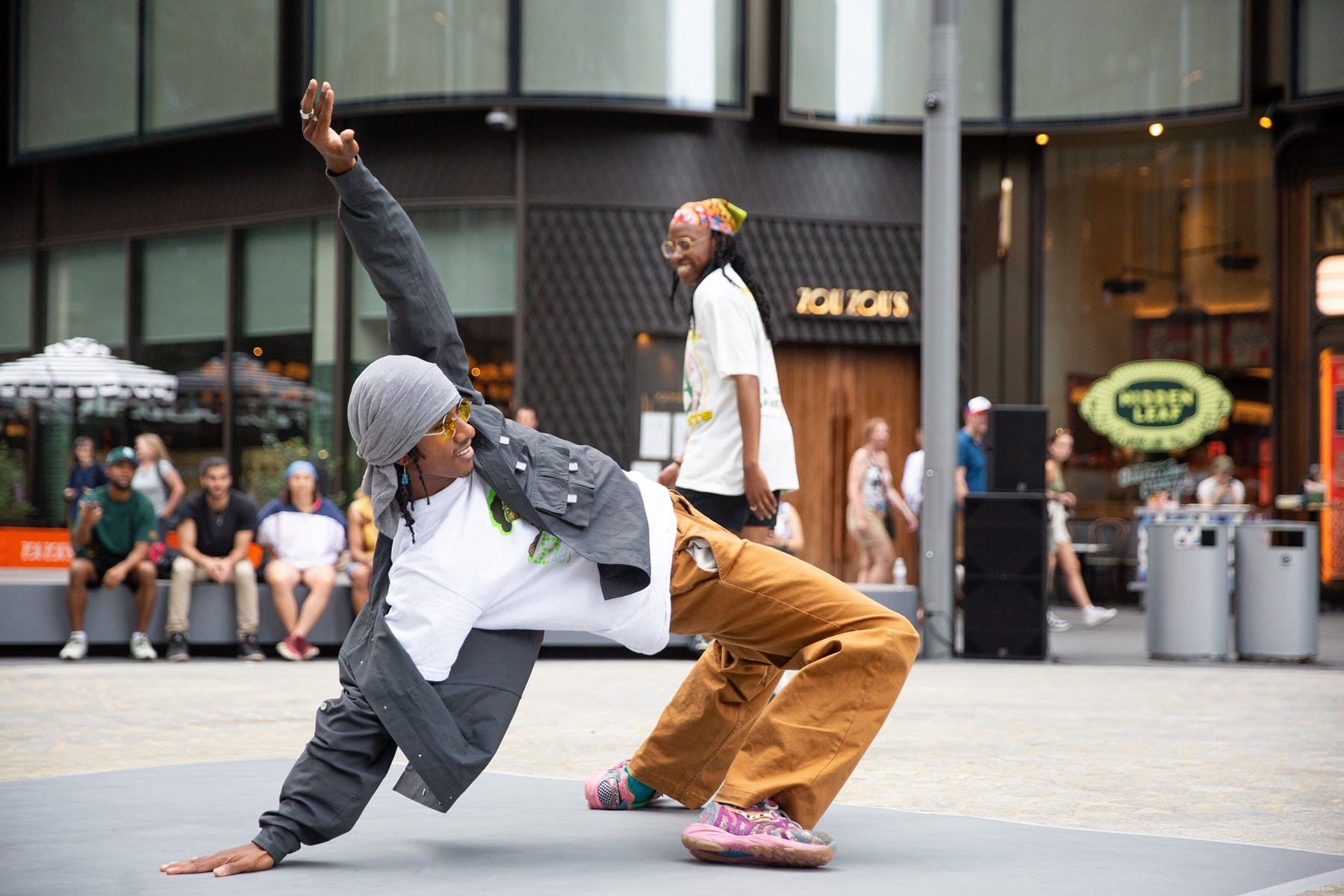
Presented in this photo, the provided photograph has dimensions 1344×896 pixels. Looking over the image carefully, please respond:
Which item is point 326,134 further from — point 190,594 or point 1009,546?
point 1009,546

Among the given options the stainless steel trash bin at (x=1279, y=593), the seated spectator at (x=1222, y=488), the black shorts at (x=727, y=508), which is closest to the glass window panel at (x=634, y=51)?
the seated spectator at (x=1222, y=488)

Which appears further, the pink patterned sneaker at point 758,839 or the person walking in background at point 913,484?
the person walking in background at point 913,484

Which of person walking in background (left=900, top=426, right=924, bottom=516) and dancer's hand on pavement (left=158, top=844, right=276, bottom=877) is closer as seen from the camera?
dancer's hand on pavement (left=158, top=844, right=276, bottom=877)

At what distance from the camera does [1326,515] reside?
15.1 meters

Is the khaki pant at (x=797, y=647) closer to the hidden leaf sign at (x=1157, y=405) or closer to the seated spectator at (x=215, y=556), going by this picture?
the seated spectator at (x=215, y=556)

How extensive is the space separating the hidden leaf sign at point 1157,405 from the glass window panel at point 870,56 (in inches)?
134

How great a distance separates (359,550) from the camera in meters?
10.4

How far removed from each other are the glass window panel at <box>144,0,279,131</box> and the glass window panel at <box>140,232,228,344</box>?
50.7 inches

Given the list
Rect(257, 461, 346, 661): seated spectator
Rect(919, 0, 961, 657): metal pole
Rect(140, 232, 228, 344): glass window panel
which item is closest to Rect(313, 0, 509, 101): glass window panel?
Rect(140, 232, 228, 344): glass window panel

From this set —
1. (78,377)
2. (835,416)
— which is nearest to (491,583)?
(835,416)

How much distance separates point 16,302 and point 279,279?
4194mm

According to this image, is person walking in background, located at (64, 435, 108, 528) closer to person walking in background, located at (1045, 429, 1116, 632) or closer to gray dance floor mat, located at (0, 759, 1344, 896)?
person walking in background, located at (1045, 429, 1116, 632)

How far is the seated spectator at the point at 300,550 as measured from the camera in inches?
389

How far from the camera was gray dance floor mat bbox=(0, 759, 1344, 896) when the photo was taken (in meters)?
3.16
